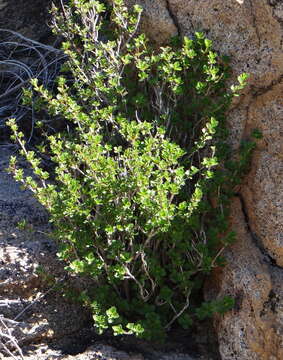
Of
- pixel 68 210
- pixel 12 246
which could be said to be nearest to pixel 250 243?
pixel 68 210

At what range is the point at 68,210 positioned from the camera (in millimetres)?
3434

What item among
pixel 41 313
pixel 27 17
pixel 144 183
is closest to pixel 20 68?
pixel 27 17

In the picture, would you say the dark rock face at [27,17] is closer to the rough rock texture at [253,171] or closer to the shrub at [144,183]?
the shrub at [144,183]

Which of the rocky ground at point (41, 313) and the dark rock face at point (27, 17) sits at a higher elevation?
the dark rock face at point (27, 17)

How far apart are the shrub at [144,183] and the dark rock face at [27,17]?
140 centimetres

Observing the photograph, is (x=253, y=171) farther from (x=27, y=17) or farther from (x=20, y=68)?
(x=27, y=17)

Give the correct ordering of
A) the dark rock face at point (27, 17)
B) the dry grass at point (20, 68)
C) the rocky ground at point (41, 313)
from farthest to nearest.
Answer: the dark rock face at point (27, 17)
the dry grass at point (20, 68)
the rocky ground at point (41, 313)

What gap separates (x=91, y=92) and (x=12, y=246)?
966mm

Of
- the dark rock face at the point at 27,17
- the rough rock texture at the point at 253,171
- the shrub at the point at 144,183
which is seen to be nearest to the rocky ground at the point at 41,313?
the shrub at the point at 144,183

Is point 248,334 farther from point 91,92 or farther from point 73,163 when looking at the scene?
point 91,92

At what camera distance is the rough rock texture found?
353 cm

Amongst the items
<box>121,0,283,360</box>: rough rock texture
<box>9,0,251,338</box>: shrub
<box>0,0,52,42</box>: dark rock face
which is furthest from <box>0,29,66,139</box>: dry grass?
<box>121,0,283,360</box>: rough rock texture

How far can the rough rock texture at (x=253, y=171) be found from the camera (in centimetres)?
353

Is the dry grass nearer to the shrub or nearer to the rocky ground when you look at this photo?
the shrub
